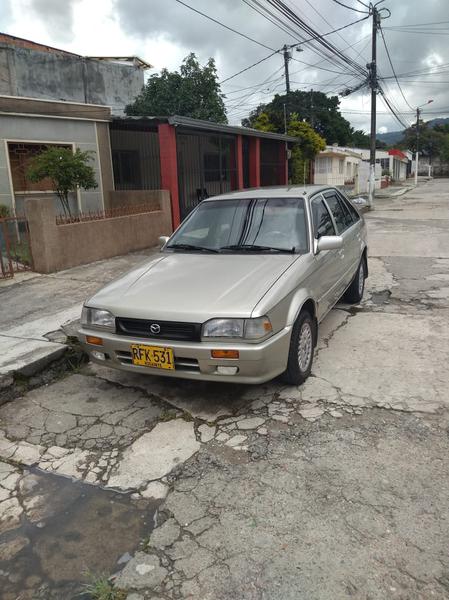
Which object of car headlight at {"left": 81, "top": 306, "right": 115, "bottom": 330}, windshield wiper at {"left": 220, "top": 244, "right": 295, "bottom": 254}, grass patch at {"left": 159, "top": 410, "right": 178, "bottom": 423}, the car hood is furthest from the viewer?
windshield wiper at {"left": 220, "top": 244, "right": 295, "bottom": 254}

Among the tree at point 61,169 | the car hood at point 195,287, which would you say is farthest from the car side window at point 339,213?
the tree at point 61,169

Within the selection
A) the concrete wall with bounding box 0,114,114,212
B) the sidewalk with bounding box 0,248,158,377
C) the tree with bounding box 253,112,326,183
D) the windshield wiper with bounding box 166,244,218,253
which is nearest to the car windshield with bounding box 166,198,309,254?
the windshield wiper with bounding box 166,244,218,253

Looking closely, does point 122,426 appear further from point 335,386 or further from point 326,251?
point 326,251

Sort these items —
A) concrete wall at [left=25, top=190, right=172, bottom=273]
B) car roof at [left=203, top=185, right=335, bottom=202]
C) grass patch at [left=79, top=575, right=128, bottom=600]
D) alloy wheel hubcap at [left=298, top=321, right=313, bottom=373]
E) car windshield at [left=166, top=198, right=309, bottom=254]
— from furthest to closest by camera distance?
1. concrete wall at [left=25, top=190, right=172, bottom=273]
2. car roof at [left=203, top=185, right=335, bottom=202]
3. car windshield at [left=166, top=198, right=309, bottom=254]
4. alloy wheel hubcap at [left=298, top=321, right=313, bottom=373]
5. grass patch at [left=79, top=575, right=128, bottom=600]

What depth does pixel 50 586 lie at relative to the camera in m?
2.20

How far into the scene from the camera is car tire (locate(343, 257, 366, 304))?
244 inches

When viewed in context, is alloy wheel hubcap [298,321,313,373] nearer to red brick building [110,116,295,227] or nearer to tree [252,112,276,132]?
red brick building [110,116,295,227]

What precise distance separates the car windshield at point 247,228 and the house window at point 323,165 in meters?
33.3

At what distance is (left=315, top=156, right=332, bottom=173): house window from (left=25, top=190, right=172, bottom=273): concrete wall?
27457 millimetres

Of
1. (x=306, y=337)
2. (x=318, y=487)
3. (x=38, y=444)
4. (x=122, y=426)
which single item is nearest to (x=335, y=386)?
(x=306, y=337)

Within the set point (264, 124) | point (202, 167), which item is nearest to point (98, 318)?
point (202, 167)

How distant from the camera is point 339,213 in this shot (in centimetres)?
566

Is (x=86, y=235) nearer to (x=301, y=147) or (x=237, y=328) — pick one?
(x=237, y=328)

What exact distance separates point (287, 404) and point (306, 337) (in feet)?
1.98
